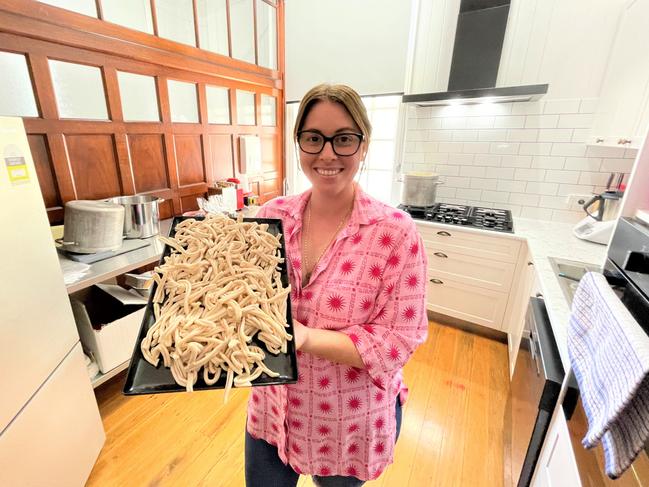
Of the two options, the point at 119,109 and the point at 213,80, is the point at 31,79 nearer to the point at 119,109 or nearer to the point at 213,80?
the point at 119,109

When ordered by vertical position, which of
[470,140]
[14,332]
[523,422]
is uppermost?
[470,140]

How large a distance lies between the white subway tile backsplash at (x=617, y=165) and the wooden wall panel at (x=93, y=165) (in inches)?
132

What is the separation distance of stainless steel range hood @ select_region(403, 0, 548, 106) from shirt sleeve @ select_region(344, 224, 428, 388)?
6.36ft

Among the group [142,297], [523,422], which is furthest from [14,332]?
[523,422]

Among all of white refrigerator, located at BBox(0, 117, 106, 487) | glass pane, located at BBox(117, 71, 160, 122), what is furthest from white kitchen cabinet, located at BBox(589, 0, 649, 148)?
glass pane, located at BBox(117, 71, 160, 122)

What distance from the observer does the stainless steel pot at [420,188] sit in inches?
96.3

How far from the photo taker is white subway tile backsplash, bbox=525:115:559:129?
2248 mm

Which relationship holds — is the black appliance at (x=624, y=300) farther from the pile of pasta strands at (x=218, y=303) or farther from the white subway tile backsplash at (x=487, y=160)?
the white subway tile backsplash at (x=487, y=160)

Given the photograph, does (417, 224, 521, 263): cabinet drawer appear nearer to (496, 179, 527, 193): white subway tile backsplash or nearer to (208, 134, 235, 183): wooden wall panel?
(496, 179, 527, 193): white subway tile backsplash

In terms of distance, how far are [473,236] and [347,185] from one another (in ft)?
5.59

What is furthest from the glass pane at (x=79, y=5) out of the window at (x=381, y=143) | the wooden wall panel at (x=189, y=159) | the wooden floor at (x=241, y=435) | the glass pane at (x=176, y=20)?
the wooden floor at (x=241, y=435)

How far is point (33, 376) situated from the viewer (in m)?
1.07

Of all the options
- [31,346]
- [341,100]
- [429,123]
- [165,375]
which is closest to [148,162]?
[31,346]

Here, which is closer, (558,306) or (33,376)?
(33,376)
